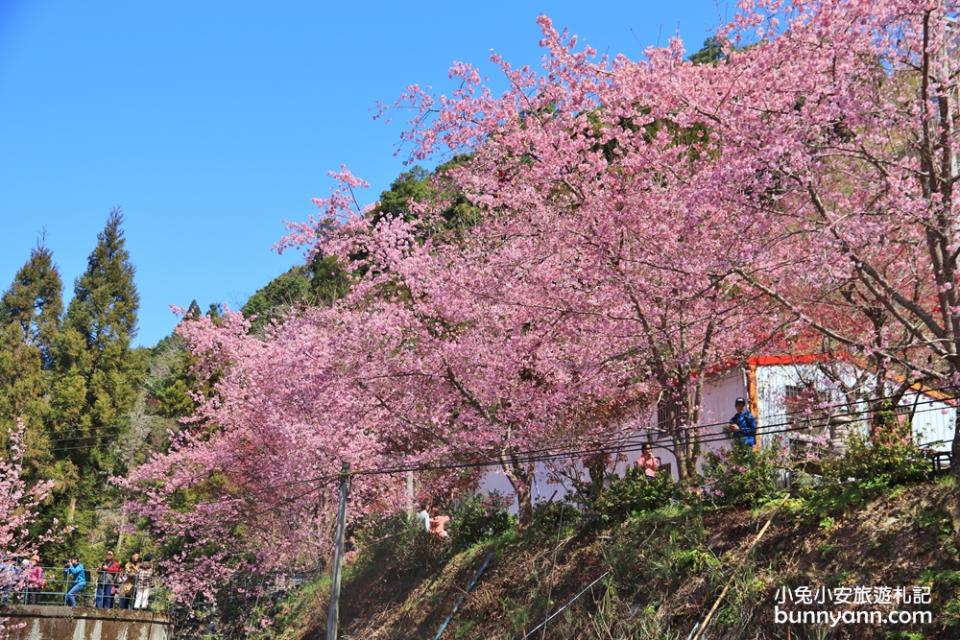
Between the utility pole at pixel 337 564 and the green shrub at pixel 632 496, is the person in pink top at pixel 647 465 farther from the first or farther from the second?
the utility pole at pixel 337 564

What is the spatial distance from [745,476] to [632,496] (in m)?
2.06

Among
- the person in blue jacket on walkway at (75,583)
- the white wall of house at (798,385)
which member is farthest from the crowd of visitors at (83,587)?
the white wall of house at (798,385)

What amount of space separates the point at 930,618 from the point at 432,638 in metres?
8.31

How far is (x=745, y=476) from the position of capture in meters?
12.3

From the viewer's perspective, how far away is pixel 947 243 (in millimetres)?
9414

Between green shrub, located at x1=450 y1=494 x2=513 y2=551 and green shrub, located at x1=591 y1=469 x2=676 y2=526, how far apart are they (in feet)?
11.7

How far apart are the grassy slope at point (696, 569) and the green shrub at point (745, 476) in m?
0.22

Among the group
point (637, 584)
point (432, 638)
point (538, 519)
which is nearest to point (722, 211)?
point (637, 584)

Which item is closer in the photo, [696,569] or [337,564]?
[696,569]

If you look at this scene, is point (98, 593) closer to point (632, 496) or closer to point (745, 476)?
point (632, 496)

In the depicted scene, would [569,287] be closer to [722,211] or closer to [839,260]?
[722,211]

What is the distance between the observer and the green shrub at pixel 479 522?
17.8 m

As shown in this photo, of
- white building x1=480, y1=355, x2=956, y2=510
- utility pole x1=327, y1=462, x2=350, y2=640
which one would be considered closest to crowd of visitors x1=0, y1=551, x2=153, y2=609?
utility pole x1=327, y1=462, x2=350, y2=640

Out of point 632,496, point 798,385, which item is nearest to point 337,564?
point 632,496
